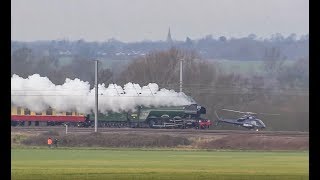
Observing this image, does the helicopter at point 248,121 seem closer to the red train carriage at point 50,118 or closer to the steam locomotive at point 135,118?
the steam locomotive at point 135,118

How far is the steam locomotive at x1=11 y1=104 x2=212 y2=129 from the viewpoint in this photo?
3812 cm

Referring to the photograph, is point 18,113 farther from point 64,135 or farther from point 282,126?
point 282,126

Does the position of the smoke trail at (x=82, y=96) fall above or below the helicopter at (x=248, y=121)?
above

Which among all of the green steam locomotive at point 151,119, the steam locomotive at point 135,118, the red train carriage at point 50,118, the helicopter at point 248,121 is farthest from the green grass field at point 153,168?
the red train carriage at point 50,118

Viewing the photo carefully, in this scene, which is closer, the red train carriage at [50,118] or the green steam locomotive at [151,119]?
the red train carriage at [50,118]

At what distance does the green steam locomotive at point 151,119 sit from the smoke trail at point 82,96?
11.8 inches

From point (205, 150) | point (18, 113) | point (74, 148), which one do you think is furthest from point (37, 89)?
point (205, 150)

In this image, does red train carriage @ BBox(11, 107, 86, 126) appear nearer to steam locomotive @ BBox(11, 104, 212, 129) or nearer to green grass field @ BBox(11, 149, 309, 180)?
steam locomotive @ BBox(11, 104, 212, 129)

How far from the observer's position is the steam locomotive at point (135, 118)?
3812cm

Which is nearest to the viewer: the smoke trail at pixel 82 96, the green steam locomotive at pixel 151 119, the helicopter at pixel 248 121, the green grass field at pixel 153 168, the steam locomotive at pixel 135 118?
the green grass field at pixel 153 168

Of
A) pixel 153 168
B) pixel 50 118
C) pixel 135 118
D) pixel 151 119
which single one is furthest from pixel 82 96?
pixel 153 168

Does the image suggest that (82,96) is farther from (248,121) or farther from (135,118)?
(248,121)

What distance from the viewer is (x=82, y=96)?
122 ft

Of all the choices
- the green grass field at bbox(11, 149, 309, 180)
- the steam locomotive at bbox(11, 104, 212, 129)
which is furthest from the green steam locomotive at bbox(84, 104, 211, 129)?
the green grass field at bbox(11, 149, 309, 180)
